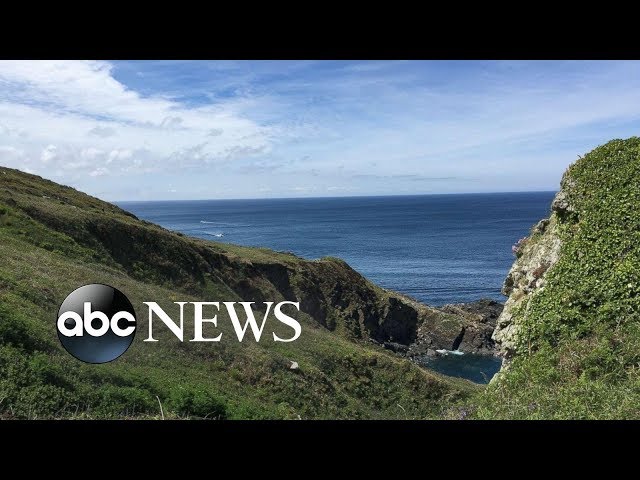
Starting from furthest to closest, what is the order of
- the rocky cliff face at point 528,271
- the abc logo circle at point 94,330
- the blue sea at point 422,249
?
1. the blue sea at point 422,249
2. the abc logo circle at point 94,330
3. the rocky cliff face at point 528,271

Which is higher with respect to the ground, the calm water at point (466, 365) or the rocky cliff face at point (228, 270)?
the rocky cliff face at point (228, 270)

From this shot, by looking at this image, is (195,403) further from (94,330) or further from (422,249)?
(422,249)

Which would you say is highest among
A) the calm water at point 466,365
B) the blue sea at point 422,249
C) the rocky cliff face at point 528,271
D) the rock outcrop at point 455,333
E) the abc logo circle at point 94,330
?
the rocky cliff face at point 528,271

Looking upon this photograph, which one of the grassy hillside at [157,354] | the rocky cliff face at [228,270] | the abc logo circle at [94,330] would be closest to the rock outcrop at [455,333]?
the rocky cliff face at [228,270]

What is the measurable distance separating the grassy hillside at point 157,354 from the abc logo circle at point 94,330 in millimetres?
422

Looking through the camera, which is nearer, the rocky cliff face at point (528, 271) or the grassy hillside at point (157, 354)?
the grassy hillside at point (157, 354)

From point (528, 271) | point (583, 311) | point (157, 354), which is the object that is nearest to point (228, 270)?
point (157, 354)

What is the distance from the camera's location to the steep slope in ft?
27.9

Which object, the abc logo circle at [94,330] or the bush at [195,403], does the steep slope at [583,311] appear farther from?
the abc logo circle at [94,330]

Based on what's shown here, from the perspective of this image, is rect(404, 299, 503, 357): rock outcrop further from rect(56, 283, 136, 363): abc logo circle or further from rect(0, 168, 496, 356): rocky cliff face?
rect(56, 283, 136, 363): abc logo circle

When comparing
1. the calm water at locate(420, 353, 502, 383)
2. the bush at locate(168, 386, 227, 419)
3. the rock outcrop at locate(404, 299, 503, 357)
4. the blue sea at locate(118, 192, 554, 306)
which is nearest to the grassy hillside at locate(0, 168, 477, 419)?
the bush at locate(168, 386, 227, 419)

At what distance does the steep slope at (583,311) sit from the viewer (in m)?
8.51

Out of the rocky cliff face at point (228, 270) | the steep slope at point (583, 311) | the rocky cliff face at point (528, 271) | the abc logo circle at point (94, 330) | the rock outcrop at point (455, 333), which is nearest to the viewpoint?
the steep slope at point (583, 311)
